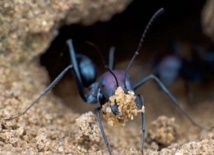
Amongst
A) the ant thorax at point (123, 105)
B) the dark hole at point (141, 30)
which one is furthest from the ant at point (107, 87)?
the dark hole at point (141, 30)

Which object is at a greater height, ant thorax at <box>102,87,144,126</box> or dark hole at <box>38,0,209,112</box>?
dark hole at <box>38,0,209,112</box>

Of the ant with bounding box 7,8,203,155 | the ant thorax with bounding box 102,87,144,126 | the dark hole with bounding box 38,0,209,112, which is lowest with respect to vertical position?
the ant thorax with bounding box 102,87,144,126

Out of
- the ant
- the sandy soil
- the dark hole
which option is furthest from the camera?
the dark hole

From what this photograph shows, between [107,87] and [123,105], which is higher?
[107,87]

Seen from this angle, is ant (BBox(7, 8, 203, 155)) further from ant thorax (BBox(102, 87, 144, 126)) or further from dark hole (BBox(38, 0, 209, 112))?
dark hole (BBox(38, 0, 209, 112))

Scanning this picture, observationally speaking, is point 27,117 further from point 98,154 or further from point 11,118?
point 98,154

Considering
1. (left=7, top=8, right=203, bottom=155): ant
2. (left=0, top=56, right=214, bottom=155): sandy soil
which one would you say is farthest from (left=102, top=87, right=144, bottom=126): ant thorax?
(left=0, top=56, right=214, bottom=155): sandy soil

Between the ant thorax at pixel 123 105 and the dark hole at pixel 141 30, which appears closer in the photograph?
the ant thorax at pixel 123 105

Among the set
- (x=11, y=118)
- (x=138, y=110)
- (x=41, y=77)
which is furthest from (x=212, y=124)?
(x=11, y=118)

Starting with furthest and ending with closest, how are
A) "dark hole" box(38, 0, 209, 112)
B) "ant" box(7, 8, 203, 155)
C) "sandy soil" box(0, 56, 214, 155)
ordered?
"dark hole" box(38, 0, 209, 112) → "ant" box(7, 8, 203, 155) → "sandy soil" box(0, 56, 214, 155)

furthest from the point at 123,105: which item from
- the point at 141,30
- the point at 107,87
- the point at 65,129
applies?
the point at 141,30

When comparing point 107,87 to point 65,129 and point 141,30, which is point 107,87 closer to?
point 65,129

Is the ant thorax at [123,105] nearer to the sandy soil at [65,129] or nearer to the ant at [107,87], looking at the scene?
the ant at [107,87]
